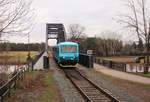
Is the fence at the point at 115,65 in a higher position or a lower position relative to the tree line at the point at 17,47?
lower

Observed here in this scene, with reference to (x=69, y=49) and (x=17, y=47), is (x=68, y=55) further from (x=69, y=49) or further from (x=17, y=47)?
(x=17, y=47)

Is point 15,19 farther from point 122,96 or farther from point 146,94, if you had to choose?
point 146,94

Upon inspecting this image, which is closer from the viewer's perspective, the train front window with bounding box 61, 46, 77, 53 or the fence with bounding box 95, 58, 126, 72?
the fence with bounding box 95, 58, 126, 72

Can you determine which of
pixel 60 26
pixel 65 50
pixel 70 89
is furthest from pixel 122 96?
pixel 60 26

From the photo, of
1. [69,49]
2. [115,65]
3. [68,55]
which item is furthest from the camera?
[115,65]

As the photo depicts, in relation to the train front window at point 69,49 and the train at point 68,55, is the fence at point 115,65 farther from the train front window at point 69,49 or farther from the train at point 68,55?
the train front window at point 69,49

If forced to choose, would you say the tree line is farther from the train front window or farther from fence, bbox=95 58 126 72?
fence, bbox=95 58 126 72

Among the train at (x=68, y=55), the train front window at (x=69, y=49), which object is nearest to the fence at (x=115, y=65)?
the train at (x=68, y=55)

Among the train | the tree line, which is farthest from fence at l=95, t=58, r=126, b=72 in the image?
the tree line

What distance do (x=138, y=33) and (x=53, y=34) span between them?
62173 millimetres

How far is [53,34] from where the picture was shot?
108m

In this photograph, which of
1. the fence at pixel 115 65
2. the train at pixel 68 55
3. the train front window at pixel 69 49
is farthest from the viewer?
the train front window at pixel 69 49

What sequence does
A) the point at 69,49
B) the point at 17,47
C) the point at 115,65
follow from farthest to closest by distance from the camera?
the point at 17,47 < the point at 115,65 < the point at 69,49

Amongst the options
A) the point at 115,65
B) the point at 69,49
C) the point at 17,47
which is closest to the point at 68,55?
the point at 69,49
